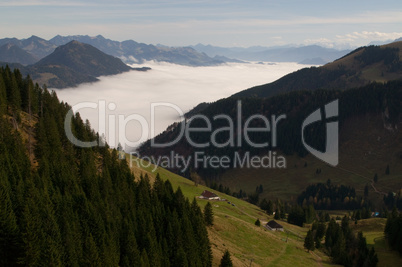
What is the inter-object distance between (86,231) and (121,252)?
6.50 meters

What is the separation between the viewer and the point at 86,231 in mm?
46531

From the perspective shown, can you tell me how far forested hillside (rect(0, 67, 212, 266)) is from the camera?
1566 inches

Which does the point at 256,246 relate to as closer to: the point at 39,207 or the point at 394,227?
the point at 394,227

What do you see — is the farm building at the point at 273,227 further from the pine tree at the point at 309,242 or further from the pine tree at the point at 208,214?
the pine tree at the point at 208,214

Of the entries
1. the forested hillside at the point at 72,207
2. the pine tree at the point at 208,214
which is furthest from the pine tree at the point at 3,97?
the pine tree at the point at 208,214

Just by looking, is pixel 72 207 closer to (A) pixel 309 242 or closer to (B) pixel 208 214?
(B) pixel 208 214

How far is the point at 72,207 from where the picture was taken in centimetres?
4997

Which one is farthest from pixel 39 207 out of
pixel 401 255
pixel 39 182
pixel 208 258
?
pixel 401 255

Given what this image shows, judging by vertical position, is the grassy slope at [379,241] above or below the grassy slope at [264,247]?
below

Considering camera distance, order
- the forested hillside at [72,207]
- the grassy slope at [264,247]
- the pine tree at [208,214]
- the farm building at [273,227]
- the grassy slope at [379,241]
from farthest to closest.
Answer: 1. the farm building at [273,227]
2. the grassy slope at [379,241]
3. the pine tree at [208,214]
4. the grassy slope at [264,247]
5. the forested hillside at [72,207]

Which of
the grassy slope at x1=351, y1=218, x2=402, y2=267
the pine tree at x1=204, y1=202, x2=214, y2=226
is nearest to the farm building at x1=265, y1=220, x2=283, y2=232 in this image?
the grassy slope at x1=351, y1=218, x2=402, y2=267

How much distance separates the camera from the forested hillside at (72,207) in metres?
39.8

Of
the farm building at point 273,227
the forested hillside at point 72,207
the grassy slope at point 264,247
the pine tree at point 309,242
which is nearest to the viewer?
the forested hillside at point 72,207

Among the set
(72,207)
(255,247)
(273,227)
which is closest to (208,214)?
(255,247)
